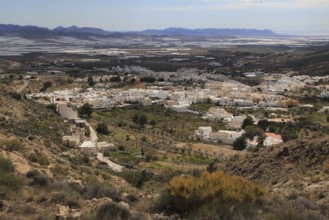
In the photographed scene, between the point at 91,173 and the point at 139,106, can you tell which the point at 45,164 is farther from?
the point at 139,106

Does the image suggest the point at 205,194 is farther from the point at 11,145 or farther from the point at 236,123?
the point at 236,123

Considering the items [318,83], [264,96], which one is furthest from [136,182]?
[318,83]

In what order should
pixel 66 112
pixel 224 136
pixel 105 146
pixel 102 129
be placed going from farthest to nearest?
pixel 66 112, pixel 224 136, pixel 102 129, pixel 105 146

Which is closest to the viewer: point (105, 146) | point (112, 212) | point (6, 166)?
point (112, 212)

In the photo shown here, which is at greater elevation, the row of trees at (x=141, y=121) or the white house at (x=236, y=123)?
the row of trees at (x=141, y=121)

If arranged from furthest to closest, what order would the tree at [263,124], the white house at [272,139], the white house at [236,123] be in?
the white house at [236,123], the tree at [263,124], the white house at [272,139]

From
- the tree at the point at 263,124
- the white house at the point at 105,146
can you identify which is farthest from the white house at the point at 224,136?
the white house at the point at 105,146

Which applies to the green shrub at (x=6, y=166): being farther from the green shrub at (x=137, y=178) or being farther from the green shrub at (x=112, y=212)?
the green shrub at (x=137, y=178)

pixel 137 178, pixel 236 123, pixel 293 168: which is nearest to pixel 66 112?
pixel 236 123

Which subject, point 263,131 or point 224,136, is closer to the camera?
point 224,136

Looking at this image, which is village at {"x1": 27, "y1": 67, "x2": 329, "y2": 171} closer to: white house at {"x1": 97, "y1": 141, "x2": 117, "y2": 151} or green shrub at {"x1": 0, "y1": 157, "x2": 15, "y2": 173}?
white house at {"x1": 97, "y1": 141, "x2": 117, "y2": 151}
